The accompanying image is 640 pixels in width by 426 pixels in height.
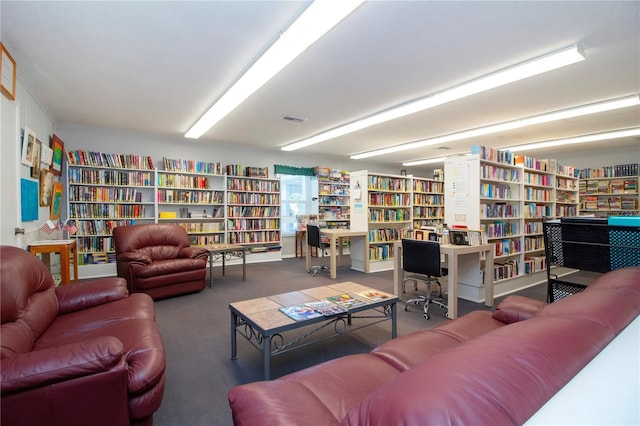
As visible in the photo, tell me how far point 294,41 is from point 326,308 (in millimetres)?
2173

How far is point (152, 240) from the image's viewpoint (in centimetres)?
431

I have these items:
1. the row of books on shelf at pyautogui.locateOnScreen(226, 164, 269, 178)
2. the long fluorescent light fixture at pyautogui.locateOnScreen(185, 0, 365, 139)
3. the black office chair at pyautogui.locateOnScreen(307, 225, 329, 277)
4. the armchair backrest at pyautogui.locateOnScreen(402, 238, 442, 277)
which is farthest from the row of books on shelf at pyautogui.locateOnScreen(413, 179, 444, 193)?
the long fluorescent light fixture at pyautogui.locateOnScreen(185, 0, 365, 139)

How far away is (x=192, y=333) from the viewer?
2867mm

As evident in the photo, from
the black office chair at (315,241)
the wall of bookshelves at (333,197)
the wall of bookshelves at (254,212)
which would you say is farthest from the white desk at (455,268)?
the wall of bookshelves at (333,197)

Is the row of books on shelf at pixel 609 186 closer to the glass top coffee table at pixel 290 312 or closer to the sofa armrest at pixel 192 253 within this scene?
the glass top coffee table at pixel 290 312

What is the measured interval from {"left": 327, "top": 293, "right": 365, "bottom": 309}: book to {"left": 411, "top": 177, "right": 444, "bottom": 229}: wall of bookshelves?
4612 millimetres

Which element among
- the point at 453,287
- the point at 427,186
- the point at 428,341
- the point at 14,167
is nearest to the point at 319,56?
the point at 428,341

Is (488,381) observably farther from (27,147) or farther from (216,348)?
(27,147)

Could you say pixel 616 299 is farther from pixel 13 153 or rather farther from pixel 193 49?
pixel 13 153

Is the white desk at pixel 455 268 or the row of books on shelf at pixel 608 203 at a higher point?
the row of books on shelf at pixel 608 203

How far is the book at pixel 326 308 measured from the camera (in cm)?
218

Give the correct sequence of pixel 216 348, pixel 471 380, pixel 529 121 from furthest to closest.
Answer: pixel 529 121
pixel 216 348
pixel 471 380

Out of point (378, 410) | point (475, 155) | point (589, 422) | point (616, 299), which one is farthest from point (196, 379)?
point (475, 155)

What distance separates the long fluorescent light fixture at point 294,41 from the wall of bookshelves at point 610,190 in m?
7.92
